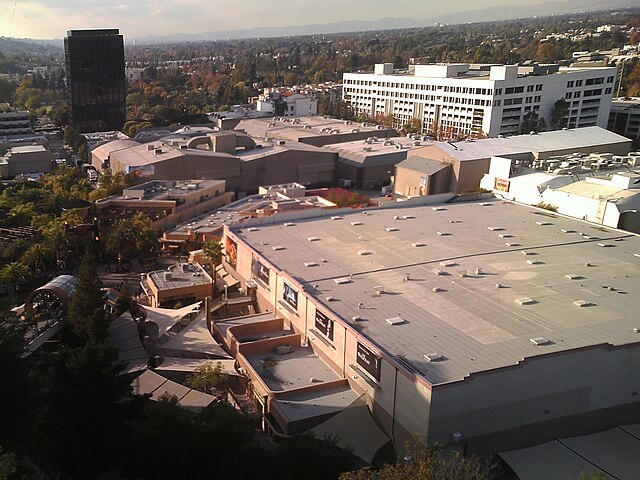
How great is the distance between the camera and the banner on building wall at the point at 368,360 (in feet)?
47.6

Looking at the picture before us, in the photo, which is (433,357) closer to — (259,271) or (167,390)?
(167,390)

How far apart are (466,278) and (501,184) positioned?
1482cm

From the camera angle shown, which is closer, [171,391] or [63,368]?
[63,368]

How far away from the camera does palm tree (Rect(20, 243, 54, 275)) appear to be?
2537 centimetres

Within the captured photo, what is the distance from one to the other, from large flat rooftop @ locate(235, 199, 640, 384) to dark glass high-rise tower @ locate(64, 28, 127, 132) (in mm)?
48646

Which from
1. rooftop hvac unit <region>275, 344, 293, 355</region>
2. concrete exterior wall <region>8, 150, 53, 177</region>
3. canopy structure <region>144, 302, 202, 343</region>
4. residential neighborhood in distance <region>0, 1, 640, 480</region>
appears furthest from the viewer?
concrete exterior wall <region>8, 150, 53, 177</region>

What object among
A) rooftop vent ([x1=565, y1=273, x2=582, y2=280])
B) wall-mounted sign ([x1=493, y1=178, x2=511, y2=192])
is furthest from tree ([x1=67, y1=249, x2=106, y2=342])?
wall-mounted sign ([x1=493, y1=178, x2=511, y2=192])

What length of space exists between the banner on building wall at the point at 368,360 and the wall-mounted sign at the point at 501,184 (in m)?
19.7

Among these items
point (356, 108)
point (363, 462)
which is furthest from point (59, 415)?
point (356, 108)

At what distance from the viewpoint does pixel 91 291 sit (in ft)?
61.2

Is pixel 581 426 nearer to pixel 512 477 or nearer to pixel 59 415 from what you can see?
pixel 512 477

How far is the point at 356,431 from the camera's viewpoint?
557 inches

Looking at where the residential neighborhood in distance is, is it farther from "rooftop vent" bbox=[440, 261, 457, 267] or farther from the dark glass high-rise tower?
the dark glass high-rise tower

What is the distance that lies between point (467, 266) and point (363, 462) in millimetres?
9040
